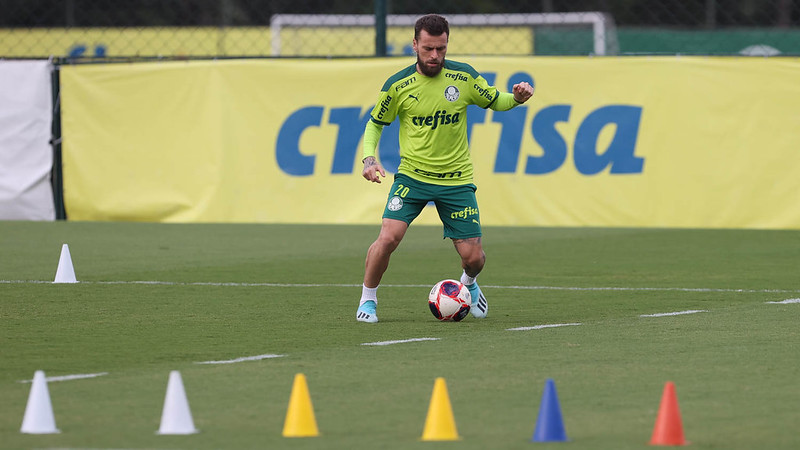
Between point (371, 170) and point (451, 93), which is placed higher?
point (451, 93)

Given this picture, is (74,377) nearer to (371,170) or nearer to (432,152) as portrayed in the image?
(371,170)

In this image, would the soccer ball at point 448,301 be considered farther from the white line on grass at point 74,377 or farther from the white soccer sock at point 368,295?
the white line on grass at point 74,377

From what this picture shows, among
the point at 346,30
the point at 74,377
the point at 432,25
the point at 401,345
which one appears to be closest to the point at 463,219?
the point at 432,25

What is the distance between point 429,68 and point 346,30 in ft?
83.0

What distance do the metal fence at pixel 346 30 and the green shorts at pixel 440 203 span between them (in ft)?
61.8

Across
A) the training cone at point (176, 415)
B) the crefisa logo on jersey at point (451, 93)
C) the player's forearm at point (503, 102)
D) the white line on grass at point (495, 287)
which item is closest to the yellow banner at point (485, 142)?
the white line on grass at point (495, 287)

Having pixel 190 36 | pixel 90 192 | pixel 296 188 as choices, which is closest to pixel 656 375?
pixel 296 188

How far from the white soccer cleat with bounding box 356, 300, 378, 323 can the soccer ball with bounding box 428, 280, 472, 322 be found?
15.3 inches

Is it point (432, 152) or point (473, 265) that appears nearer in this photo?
point (432, 152)

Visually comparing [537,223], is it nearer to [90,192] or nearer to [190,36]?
[90,192]

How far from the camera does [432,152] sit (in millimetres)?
10383

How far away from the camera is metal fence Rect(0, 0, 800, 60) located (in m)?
32.1

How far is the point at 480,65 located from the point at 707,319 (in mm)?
9312

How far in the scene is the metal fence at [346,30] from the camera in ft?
105
